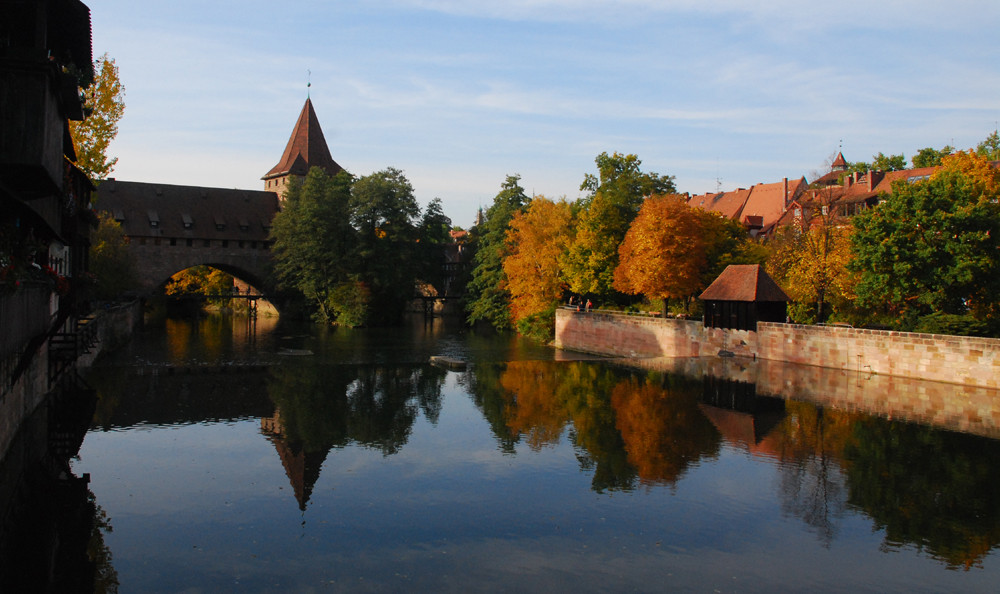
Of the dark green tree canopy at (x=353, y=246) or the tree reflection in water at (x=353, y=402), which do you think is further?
the dark green tree canopy at (x=353, y=246)

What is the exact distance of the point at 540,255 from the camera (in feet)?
156

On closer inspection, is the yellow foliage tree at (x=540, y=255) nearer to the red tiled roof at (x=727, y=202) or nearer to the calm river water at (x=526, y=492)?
the calm river water at (x=526, y=492)

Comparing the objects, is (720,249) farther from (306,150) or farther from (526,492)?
(306,150)

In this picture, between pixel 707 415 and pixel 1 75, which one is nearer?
pixel 1 75

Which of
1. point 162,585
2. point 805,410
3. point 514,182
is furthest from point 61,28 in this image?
point 514,182

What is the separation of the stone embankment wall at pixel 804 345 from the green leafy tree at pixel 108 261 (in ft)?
79.5

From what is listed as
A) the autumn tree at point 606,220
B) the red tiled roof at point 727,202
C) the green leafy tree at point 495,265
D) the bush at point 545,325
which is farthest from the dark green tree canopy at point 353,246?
the red tiled roof at point 727,202

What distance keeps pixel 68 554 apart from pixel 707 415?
15517 millimetres

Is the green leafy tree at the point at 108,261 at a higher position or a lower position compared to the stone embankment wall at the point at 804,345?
higher

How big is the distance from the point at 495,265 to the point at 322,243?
13.5 metres

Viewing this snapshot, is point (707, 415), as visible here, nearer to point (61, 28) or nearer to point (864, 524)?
point (864, 524)

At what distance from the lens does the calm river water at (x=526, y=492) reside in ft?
Result: 33.0

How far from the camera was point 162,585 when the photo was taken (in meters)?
9.38

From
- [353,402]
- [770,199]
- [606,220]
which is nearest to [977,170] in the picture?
[606,220]
